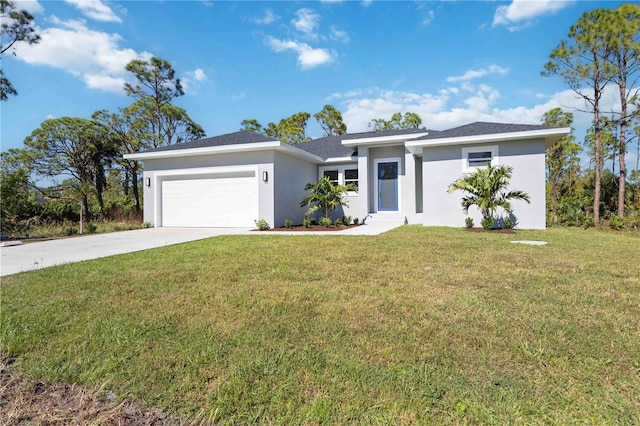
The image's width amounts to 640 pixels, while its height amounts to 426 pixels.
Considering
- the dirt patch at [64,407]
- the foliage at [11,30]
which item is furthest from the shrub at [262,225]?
the foliage at [11,30]

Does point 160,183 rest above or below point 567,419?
above

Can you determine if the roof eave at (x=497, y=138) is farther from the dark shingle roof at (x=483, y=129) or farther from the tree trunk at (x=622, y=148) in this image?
the tree trunk at (x=622, y=148)

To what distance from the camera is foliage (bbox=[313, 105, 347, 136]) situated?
1161 inches

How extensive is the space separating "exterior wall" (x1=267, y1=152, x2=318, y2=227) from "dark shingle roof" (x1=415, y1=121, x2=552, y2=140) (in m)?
5.15

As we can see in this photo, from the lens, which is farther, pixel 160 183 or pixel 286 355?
pixel 160 183

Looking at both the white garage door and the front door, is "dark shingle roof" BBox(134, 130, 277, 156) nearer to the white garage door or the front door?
the white garage door

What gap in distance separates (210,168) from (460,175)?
31.5 ft

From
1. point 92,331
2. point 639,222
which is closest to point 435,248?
point 92,331

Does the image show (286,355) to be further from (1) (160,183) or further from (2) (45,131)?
(2) (45,131)

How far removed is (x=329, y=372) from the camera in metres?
2.21

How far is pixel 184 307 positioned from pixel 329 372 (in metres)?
1.93

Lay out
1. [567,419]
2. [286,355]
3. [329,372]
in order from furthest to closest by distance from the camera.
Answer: [286,355]
[329,372]
[567,419]

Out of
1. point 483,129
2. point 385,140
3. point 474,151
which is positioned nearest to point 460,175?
point 474,151

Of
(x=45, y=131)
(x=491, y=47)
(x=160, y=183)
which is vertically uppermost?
(x=491, y=47)
